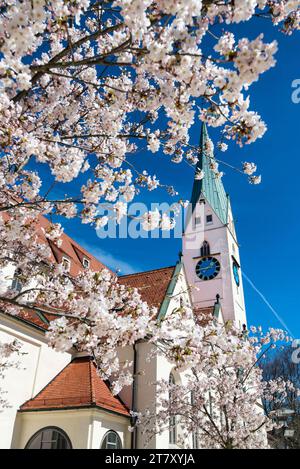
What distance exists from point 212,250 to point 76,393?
22.5 m

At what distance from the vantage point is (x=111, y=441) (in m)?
12.0

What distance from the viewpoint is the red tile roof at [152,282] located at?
1699 centimetres

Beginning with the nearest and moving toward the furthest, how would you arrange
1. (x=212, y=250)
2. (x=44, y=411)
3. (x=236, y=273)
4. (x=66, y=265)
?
(x=66, y=265), (x=44, y=411), (x=236, y=273), (x=212, y=250)

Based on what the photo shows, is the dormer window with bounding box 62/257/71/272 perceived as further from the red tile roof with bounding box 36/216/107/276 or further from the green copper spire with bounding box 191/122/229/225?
the green copper spire with bounding box 191/122/229/225

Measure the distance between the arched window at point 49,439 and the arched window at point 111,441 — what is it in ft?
3.85

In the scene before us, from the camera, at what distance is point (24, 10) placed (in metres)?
3.32

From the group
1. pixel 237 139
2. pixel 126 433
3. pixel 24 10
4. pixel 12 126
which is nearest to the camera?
pixel 24 10

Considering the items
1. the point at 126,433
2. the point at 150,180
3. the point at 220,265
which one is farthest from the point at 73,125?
the point at 220,265

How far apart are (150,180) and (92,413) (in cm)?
831

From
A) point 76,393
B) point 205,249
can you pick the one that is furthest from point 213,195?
point 76,393

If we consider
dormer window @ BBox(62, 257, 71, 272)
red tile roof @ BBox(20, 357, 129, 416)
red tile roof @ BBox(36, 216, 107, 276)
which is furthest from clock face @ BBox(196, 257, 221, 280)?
red tile roof @ BBox(20, 357, 129, 416)

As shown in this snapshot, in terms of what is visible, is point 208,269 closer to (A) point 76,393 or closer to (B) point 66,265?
(A) point 76,393
